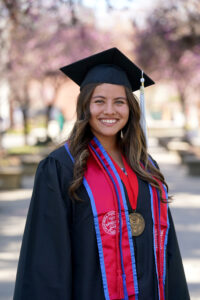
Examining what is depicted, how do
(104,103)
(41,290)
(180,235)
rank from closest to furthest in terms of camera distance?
(41,290)
(104,103)
(180,235)

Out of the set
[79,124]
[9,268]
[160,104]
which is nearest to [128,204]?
[79,124]

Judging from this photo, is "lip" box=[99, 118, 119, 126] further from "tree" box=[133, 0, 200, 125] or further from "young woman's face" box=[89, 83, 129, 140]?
"tree" box=[133, 0, 200, 125]

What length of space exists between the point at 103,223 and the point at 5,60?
17881mm

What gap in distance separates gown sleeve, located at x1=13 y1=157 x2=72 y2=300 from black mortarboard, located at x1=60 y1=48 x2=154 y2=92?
524 mm

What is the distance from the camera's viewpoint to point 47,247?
2.50 m

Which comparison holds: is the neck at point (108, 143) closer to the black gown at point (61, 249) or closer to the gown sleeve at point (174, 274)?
the black gown at point (61, 249)

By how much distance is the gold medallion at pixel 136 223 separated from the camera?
8.58 ft

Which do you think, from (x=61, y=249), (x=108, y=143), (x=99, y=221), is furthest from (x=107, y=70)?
(x=61, y=249)

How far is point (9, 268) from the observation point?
5832 mm

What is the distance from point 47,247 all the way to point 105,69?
885mm

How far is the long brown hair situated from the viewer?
2.66m

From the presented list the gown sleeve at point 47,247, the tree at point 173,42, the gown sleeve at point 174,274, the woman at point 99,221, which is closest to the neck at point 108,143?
the woman at point 99,221

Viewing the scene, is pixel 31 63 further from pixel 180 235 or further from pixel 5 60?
pixel 180 235

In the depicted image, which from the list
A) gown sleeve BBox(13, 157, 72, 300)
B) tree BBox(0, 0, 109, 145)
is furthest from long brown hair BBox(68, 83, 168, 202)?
tree BBox(0, 0, 109, 145)
